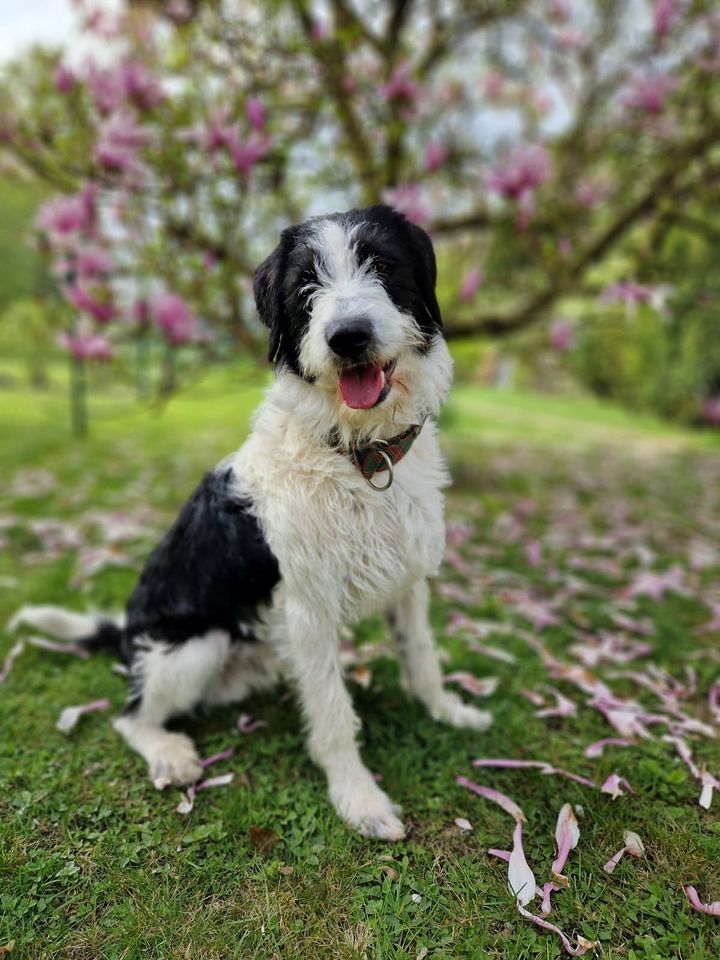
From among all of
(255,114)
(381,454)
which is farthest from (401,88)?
(381,454)

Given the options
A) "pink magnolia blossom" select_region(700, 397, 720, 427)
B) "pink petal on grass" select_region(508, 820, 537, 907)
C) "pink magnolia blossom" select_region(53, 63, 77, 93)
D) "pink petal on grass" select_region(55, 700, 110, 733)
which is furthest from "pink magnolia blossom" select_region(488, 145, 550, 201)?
"pink magnolia blossom" select_region(700, 397, 720, 427)

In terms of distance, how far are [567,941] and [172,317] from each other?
4628 mm

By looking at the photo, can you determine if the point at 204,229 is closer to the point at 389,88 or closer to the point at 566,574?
the point at 389,88

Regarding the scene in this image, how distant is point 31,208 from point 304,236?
12880mm

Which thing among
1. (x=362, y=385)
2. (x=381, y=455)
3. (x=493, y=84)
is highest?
(x=493, y=84)

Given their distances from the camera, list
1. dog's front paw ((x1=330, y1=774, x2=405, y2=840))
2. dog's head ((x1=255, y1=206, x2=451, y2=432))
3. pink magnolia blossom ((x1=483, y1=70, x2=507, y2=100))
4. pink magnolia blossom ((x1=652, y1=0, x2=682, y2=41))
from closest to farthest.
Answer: dog's head ((x1=255, y1=206, x2=451, y2=432))
dog's front paw ((x1=330, y1=774, x2=405, y2=840))
pink magnolia blossom ((x1=652, y1=0, x2=682, y2=41))
pink magnolia blossom ((x1=483, y1=70, x2=507, y2=100))

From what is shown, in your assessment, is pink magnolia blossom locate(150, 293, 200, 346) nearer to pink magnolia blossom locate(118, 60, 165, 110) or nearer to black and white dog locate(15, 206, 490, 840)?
pink magnolia blossom locate(118, 60, 165, 110)

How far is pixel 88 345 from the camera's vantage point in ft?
15.5

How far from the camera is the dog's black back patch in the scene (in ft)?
7.95

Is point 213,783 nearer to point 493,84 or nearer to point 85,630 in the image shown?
point 85,630

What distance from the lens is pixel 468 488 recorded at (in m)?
7.71

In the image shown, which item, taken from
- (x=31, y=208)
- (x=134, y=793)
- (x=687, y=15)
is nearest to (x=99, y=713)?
(x=134, y=793)

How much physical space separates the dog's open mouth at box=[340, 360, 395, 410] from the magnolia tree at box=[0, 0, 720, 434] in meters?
→ 3.07

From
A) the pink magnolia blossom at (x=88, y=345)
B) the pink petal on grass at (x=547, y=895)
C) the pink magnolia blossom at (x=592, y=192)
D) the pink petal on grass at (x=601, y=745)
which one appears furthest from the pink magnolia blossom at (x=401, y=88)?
the pink petal on grass at (x=547, y=895)
